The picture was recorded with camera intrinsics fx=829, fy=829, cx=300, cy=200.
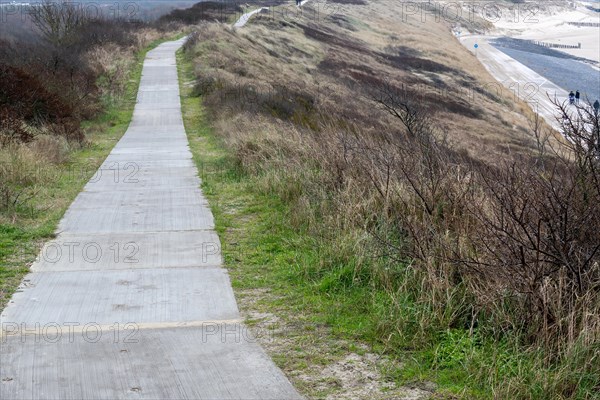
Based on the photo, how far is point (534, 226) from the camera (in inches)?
220

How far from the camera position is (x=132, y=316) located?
5.89 m

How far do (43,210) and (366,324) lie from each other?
5175 millimetres

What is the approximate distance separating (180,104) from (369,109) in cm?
841

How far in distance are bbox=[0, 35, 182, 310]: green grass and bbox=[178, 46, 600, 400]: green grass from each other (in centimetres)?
180

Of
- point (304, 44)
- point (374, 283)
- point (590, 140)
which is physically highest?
point (590, 140)

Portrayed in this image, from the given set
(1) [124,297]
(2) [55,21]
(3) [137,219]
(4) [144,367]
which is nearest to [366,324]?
(4) [144,367]

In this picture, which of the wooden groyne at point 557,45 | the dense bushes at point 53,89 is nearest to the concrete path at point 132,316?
the dense bushes at point 53,89

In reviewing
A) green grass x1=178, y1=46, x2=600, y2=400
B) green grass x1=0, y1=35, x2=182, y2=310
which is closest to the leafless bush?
green grass x1=0, y1=35, x2=182, y2=310

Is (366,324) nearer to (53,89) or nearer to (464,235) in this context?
(464,235)

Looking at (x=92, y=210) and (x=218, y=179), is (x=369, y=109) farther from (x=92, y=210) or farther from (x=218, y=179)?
(x=92, y=210)

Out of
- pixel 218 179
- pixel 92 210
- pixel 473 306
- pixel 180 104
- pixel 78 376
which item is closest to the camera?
pixel 78 376

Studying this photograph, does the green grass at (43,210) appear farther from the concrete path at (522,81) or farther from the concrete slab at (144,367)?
the concrete path at (522,81)

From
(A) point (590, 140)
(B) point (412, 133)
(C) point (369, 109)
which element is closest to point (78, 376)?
(A) point (590, 140)

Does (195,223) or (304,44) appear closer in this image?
(195,223)
